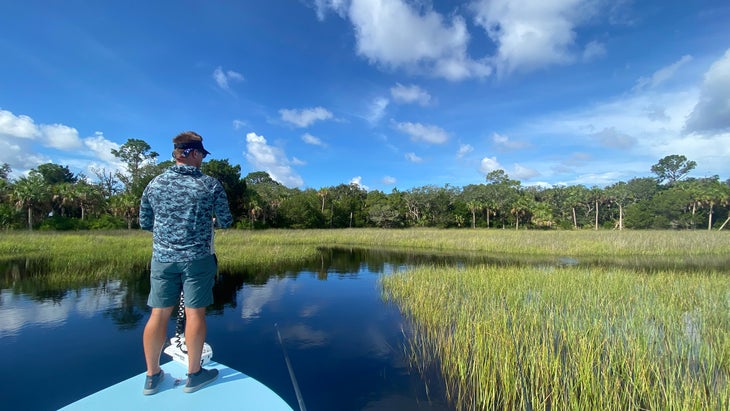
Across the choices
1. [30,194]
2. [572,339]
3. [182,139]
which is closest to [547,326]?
[572,339]

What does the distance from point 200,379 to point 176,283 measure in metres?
0.91

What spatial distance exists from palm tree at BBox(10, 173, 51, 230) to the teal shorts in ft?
122

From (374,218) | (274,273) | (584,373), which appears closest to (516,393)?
(584,373)

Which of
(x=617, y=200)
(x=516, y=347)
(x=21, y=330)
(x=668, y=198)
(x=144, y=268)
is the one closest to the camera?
(x=516, y=347)

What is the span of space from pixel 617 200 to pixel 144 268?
6850 centimetres

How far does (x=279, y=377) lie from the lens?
434cm

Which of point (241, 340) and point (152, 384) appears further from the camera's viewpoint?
point (241, 340)

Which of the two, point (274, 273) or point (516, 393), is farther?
point (274, 273)

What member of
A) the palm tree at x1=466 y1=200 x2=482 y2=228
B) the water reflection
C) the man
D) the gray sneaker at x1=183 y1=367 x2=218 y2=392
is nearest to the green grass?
the water reflection

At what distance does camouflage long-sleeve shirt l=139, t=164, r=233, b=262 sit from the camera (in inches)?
106

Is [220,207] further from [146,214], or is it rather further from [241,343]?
[241,343]

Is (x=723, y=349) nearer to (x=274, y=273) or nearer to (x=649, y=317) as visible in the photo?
(x=649, y=317)

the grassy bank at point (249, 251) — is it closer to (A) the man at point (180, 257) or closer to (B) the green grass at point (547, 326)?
(B) the green grass at point (547, 326)

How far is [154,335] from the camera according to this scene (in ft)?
8.86
